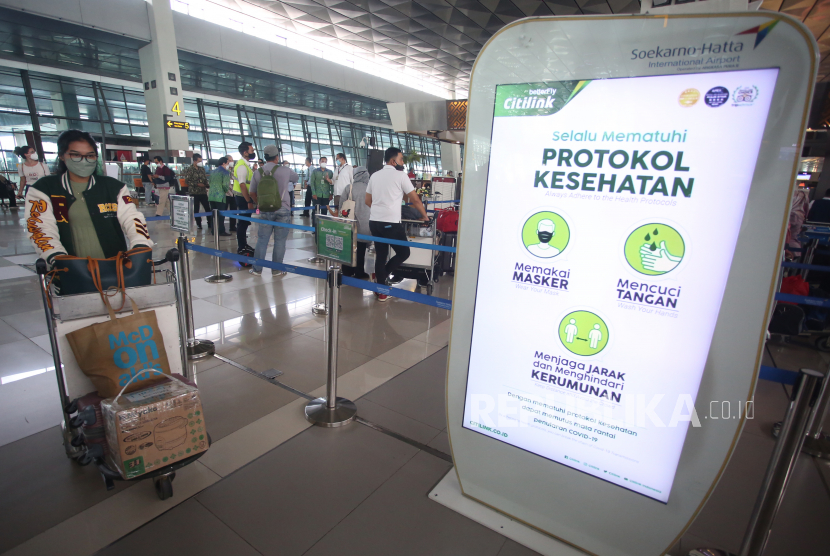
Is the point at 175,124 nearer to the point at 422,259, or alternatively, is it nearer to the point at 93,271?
the point at 422,259

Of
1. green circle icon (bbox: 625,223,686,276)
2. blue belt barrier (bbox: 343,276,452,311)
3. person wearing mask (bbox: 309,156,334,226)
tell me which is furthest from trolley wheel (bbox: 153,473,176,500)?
person wearing mask (bbox: 309,156,334,226)

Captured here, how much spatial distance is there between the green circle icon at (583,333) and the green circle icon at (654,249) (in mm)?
267

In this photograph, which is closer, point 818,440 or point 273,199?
point 818,440

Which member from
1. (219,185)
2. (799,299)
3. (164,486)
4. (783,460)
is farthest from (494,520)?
(219,185)

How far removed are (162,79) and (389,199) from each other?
1308 centimetres

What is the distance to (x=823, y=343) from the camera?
4570 mm

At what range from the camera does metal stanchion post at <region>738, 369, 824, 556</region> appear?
4.74 feet

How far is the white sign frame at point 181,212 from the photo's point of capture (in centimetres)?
392

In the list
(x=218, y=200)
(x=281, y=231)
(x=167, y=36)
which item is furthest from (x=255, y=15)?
(x=281, y=231)

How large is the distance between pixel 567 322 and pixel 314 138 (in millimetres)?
25014

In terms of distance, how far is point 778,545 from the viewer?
195 cm

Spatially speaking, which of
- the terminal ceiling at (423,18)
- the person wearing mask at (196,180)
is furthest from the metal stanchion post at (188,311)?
the terminal ceiling at (423,18)

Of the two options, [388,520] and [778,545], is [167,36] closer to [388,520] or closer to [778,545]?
[388,520]

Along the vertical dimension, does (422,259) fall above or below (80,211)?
below
